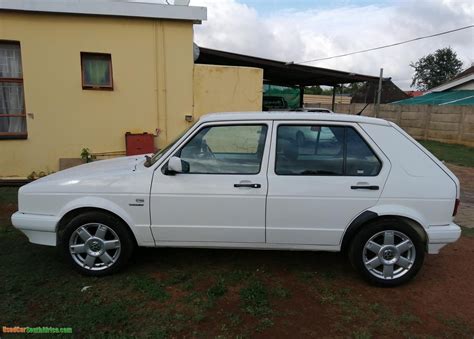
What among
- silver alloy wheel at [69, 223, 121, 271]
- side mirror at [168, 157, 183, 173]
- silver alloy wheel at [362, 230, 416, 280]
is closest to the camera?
side mirror at [168, 157, 183, 173]

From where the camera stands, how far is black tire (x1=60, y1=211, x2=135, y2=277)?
12.6 ft

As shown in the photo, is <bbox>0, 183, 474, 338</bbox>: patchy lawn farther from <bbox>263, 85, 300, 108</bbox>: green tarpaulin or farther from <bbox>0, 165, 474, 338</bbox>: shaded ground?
<bbox>263, 85, 300, 108</bbox>: green tarpaulin

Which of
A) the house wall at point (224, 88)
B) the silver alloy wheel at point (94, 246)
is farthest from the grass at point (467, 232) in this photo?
the house wall at point (224, 88)

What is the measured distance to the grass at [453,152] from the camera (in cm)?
1304

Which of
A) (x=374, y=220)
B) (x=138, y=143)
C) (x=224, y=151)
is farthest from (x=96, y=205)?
(x=138, y=143)

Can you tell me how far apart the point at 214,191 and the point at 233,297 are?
1.02m

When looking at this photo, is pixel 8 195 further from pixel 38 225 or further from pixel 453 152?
pixel 453 152

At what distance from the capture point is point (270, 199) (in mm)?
3768

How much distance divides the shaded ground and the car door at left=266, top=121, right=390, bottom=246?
1.74ft

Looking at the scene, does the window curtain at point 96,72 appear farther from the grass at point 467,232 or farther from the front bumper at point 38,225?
the grass at point 467,232

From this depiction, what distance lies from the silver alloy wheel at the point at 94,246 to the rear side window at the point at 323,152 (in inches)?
72.0

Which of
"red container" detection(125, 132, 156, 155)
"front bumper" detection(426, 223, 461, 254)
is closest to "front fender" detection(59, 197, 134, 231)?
"front bumper" detection(426, 223, 461, 254)

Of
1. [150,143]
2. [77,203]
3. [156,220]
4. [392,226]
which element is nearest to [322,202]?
[392,226]

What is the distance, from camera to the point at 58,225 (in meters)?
3.89
